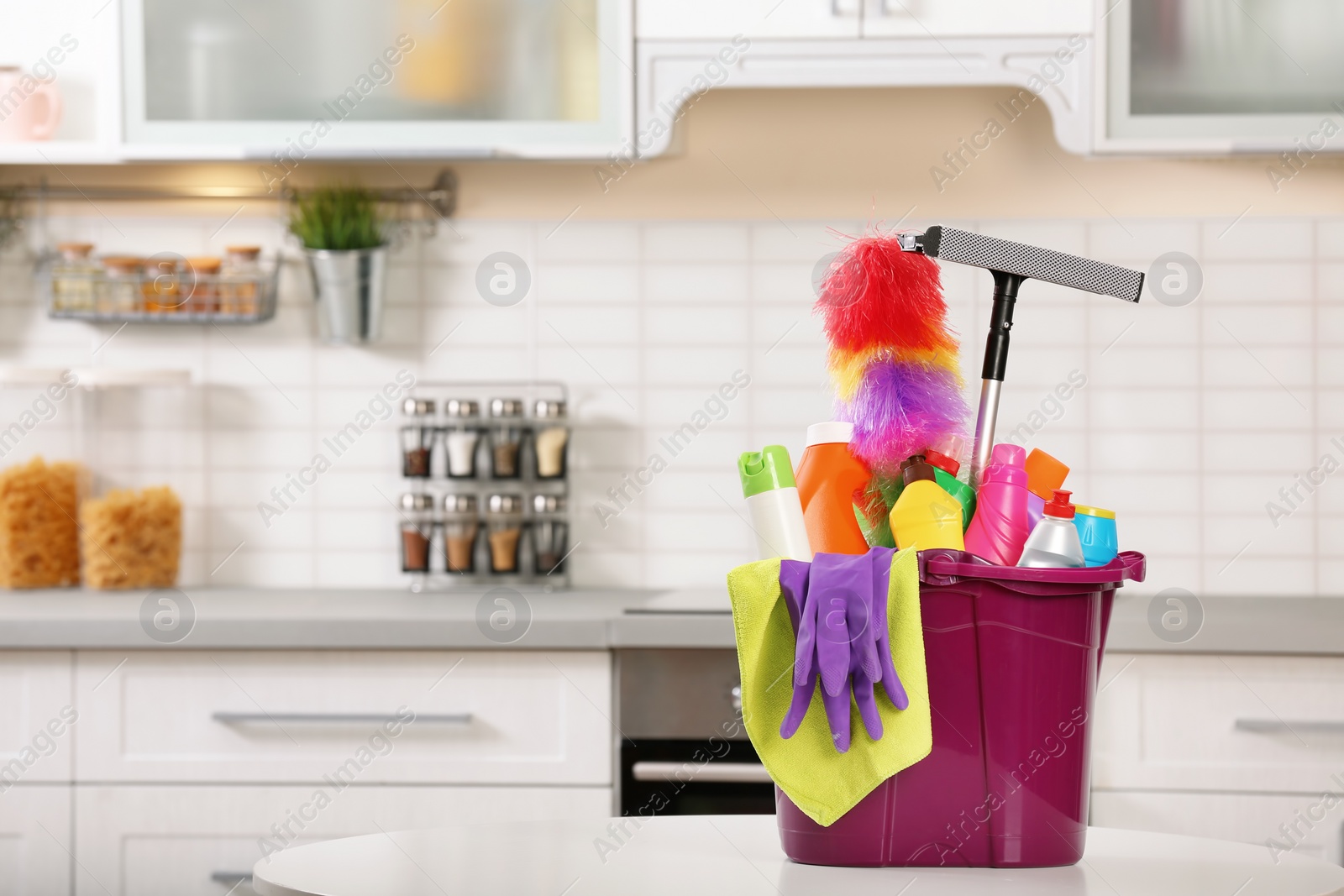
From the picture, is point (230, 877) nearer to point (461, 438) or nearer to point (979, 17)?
point (461, 438)

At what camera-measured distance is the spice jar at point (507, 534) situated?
191 cm

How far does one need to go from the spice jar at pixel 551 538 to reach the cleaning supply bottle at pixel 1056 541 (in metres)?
1.34

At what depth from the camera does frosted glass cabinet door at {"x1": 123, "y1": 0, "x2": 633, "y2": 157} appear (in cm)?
180

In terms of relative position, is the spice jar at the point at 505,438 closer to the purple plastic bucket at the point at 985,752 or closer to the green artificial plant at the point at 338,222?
the green artificial plant at the point at 338,222

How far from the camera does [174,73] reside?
1.83 meters

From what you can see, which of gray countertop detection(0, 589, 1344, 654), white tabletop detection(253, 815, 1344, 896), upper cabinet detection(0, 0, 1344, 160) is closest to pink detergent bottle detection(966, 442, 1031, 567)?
white tabletop detection(253, 815, 1344, 896)

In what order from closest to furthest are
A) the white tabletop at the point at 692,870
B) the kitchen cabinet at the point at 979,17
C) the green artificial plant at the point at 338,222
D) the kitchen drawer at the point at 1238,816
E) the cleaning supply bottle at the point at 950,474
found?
the white tabletop at the point at 692,870
the cleaning supply bottle at the point at 950,474
the kitchen drawer at the point at 1238,816
the kitchen cabinet at the point at 979,17
the green artificial plant at the point at 338,222

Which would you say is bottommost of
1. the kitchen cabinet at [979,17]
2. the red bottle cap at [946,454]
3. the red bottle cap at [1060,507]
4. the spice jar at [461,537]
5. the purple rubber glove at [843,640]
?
the spice jar at [461,537]

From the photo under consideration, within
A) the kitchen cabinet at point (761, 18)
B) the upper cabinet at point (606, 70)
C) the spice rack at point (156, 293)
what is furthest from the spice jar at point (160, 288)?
the kitchen cabinet at point (761, 18)

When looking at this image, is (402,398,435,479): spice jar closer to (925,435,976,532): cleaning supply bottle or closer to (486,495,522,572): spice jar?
(486,495,522,572): spice jar

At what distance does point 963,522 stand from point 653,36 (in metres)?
1.29

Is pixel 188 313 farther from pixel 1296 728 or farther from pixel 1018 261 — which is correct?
pixel 1296 728

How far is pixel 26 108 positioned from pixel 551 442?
100cm

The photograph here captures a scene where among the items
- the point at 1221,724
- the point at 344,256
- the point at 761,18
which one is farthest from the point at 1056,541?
the point at 344,256
